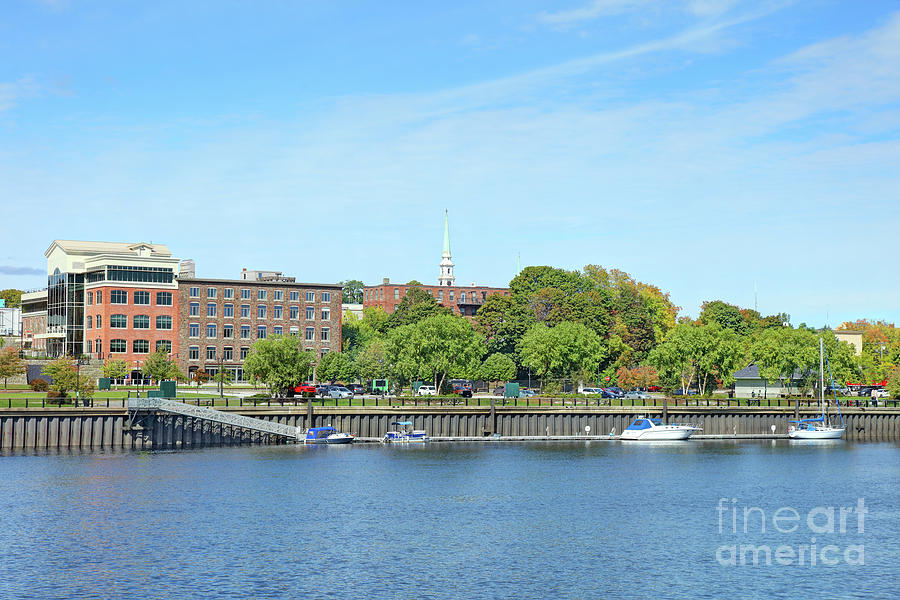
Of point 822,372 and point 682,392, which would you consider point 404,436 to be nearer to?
point 682,392

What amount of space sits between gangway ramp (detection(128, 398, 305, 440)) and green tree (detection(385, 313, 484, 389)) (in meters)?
25.9

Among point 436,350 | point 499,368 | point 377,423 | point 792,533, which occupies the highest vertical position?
point 436,350

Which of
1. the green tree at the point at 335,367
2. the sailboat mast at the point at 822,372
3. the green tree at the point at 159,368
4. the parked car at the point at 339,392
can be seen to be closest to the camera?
the sailboat mast at the point at 822,372

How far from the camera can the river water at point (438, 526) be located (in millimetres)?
50625

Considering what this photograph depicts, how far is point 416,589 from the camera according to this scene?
4947cm

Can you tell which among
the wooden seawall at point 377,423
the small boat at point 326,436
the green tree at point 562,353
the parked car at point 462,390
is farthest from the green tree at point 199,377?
the green tree at point 562,353

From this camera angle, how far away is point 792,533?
207 ft

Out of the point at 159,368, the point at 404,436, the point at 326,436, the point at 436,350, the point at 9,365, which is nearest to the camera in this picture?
the point at 326,436

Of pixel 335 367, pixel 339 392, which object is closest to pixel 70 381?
pixel 339 392

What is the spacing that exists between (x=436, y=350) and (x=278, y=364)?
70.4ft

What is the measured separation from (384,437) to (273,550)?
5211cm

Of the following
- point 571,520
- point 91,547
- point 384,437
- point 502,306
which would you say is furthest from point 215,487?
point 502,306

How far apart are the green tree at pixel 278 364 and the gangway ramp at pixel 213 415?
12.6 meters

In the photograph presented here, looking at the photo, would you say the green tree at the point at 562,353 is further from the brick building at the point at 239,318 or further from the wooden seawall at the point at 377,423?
the brick building at the point at 239,318
